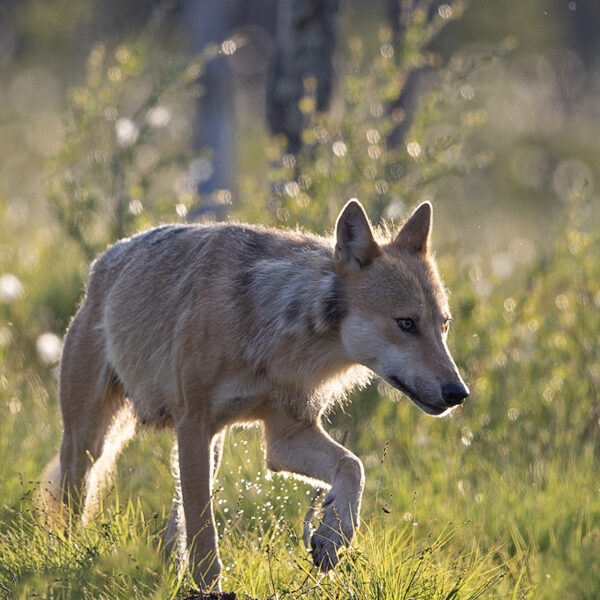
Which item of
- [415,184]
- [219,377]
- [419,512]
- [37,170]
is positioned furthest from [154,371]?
[37,170]

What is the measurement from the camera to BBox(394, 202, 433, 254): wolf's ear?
480 cm

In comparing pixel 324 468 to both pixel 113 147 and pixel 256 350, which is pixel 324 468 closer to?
pixel 256 350

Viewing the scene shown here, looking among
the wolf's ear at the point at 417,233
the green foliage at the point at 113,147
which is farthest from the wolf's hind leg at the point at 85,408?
the green foliage at the point at 113,147

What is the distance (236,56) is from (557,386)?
→ 26510mm

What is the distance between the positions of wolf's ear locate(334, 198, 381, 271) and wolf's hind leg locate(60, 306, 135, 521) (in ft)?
5.29

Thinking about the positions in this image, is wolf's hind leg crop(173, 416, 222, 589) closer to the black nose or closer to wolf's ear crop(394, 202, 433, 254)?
the black nose

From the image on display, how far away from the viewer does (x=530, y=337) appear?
24.9 ft

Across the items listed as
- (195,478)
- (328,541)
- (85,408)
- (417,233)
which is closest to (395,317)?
(417,233)

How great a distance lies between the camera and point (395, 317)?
4.39 metres

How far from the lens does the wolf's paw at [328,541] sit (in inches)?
160

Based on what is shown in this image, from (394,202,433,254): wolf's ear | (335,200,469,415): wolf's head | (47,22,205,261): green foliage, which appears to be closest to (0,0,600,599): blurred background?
(47,22,205,261): green foliage

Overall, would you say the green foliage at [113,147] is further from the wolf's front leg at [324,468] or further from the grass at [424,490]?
the wolf's front leg at [324,468]

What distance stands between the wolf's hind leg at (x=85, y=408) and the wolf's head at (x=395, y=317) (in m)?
1.57

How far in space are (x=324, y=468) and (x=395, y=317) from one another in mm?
843
